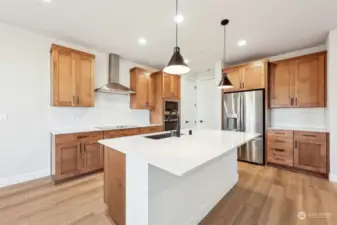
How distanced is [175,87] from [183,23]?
236 cm

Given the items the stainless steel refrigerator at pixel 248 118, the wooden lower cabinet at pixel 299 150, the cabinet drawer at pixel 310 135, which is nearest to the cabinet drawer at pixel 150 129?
the stainless steel refrigerator at pixel 248 118

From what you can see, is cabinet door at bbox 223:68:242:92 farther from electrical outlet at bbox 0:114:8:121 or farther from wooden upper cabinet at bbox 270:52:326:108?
electrical outlet at bbox 0:114:8:121

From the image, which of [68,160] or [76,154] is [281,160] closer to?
[76,154]

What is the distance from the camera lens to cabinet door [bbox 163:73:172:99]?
4586mm

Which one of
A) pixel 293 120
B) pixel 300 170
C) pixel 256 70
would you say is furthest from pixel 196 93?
pixel 300 170

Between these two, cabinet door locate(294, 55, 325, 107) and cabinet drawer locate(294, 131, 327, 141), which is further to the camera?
cabinet door locate(294, 55, 325, 107)

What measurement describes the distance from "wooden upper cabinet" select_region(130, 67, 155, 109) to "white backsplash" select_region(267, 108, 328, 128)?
127 inches

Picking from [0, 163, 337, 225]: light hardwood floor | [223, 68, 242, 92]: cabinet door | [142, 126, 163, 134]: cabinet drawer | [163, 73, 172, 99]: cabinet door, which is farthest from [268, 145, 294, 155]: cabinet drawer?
[163, 73, 172, 99]: cabinet door

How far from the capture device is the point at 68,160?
292cm

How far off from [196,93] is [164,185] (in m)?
4.86

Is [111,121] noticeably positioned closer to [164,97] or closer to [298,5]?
[164,97]

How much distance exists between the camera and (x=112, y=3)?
220cm

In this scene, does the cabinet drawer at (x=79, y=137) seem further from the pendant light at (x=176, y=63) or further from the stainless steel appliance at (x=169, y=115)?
the pendant light at (x=176, y=63)

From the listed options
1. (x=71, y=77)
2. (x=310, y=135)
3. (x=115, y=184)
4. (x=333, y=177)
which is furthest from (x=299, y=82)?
(x=71, y=77)
